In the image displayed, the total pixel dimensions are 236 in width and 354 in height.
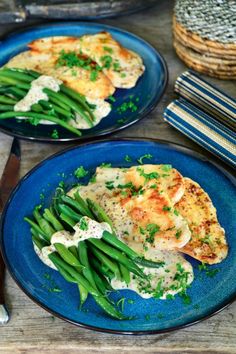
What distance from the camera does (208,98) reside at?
2201mm

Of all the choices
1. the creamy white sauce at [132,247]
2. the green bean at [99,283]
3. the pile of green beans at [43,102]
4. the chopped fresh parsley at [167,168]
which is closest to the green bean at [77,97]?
the pile of green beans at [43,102]

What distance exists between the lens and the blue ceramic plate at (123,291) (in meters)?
1.53

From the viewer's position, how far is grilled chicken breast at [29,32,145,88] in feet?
7.86

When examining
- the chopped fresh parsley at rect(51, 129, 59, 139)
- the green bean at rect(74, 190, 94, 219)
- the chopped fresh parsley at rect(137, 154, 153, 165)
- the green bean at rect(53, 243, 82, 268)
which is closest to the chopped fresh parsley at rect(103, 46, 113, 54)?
the chopped fresh parsley at rect(51, 129, 59, 139)

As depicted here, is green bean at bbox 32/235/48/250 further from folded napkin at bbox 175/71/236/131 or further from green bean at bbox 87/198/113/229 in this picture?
folded napkin at bbox 175/71/236/131

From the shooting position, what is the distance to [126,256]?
5.31ft

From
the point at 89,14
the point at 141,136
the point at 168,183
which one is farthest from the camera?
the point at 89,14

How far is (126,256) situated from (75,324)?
24cm

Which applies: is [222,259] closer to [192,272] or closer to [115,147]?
[192,272]

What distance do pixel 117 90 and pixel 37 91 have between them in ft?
1.15

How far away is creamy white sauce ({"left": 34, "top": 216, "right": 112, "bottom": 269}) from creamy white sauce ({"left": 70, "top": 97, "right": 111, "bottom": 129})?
611 millimetres

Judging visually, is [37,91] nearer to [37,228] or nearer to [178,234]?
[37,228]

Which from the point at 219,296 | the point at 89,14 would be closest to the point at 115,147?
the point at 219,296

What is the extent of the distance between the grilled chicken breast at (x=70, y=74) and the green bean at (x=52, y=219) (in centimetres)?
70
